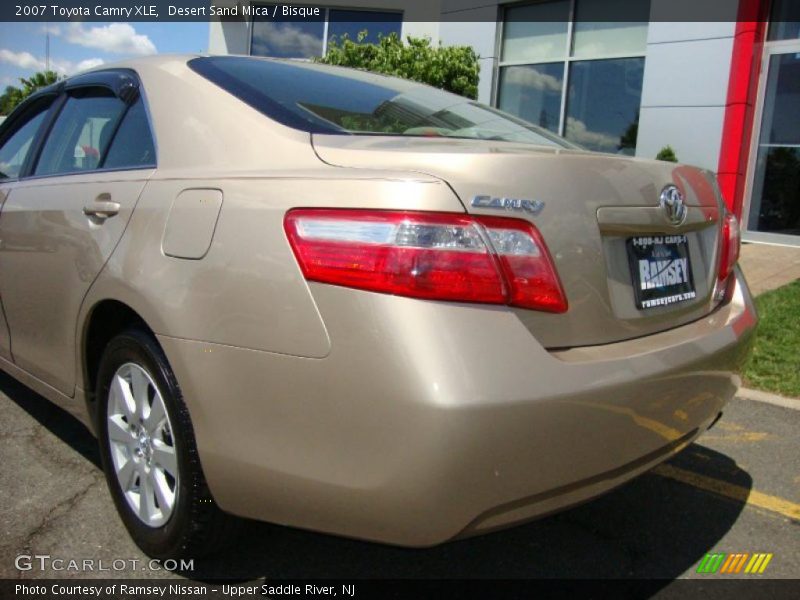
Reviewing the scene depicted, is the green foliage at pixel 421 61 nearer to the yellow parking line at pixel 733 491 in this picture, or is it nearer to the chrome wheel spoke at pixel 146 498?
the yellow parking line at pixel 733 491

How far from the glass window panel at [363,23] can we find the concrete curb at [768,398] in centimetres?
1123

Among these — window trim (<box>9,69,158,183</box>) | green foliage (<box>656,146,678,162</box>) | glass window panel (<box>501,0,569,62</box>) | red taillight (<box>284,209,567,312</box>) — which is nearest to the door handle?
window trim (<box>9,69,158,183</box>)

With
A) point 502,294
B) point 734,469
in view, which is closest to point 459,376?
point 502,294

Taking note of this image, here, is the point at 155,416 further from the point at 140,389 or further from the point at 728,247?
the point at 728,247

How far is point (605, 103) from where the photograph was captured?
34.7 feet

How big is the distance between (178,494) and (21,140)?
2372mm

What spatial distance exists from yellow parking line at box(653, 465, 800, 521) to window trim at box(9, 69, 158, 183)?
245 cm

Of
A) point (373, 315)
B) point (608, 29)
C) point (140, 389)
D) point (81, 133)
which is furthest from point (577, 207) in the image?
point (608, 29)

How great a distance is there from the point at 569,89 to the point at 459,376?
401 inches

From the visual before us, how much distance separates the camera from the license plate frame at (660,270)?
6.64ft

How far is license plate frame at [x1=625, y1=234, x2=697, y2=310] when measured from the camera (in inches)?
79.7

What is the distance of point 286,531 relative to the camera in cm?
256

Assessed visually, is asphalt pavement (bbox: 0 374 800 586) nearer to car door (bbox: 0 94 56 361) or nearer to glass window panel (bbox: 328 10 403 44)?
car door (bbox: 0 94 56 361)

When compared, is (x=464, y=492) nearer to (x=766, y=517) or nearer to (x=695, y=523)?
(x=695, y=523)
